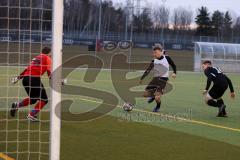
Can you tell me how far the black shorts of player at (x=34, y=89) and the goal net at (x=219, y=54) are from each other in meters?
31.4

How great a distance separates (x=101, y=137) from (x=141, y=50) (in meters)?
49.3

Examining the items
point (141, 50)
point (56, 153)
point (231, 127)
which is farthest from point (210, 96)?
point (141, 50)

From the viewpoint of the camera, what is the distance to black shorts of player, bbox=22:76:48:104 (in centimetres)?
1193

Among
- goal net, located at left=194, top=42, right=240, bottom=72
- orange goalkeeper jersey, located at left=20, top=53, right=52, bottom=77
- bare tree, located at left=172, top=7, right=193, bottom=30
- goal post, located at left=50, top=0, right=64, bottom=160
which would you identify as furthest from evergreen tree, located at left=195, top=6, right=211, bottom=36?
goal post, located at left=50, top=0, right=64, bottom=160

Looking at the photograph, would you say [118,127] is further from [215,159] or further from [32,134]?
[215,159]

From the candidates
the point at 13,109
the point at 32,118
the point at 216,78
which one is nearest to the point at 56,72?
the point at 32,118

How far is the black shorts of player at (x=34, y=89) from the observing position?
1193 centimetres

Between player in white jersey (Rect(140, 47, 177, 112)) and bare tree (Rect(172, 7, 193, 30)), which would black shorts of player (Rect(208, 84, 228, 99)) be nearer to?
player in white jersey (Rect(140, 47, 177, 112))

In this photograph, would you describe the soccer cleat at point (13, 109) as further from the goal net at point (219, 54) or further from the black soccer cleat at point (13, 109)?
the goal net at point (219, 54)

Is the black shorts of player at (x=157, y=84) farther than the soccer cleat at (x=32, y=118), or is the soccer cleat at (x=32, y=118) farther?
the black shorts of player at (x=157, y=84)

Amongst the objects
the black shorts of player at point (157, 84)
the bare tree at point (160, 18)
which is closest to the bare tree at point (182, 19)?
the bare tree at point (160, 18)

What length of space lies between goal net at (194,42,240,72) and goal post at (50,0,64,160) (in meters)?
36.6

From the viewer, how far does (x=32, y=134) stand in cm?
1034

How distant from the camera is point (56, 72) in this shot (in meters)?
6.63
